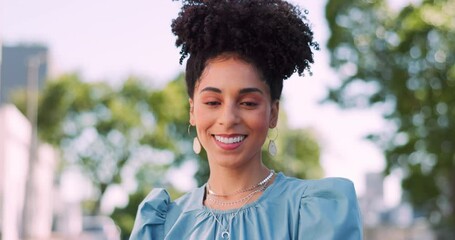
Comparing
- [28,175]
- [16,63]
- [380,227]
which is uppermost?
[16,63]

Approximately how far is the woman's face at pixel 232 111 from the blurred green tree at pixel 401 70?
65.7 feet

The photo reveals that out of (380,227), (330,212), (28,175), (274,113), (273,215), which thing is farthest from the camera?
(380,227)

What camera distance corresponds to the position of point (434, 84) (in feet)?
80.9

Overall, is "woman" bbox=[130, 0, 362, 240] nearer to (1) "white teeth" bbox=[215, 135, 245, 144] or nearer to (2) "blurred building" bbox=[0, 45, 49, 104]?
(1) "white teeth" bbox=[215, 135, 245, 144]

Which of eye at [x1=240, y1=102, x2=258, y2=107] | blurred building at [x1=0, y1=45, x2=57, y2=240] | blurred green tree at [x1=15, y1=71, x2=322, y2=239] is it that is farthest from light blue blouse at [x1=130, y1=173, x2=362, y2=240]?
blurred green tree at [x1=15, y1=71, x2=322, y2=239]

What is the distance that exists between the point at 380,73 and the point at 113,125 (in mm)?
36688

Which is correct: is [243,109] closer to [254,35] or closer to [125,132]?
[254,35]

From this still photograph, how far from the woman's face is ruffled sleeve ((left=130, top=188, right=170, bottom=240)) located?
0.30m

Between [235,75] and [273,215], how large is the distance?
50 centimetres

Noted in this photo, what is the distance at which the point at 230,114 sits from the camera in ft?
12.3

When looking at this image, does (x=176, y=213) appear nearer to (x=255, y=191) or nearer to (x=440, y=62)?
(x=255, y=191)

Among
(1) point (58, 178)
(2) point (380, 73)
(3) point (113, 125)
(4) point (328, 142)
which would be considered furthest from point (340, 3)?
(1) point (58, 178)

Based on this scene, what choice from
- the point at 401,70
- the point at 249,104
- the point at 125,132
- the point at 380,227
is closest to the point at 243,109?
the point at 249,104

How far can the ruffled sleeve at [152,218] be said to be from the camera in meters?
3.99
